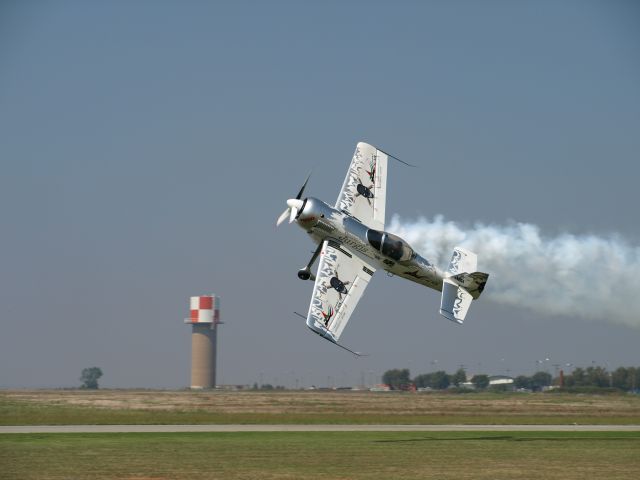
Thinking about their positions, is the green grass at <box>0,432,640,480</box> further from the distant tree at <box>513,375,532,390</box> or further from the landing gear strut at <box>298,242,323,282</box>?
the distant tree at <box>513,375,532,390</box>

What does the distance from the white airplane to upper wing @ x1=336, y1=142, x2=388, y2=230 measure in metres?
0.06

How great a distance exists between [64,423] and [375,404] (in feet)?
93.2

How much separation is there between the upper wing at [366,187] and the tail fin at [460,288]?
385 cm

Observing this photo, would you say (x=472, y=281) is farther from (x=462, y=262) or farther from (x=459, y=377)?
(x=459, y=377)

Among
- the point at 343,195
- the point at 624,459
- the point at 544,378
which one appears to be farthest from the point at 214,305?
the point at 624,459

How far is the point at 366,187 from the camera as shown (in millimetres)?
37531

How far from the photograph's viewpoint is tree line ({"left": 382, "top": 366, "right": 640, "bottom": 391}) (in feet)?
354

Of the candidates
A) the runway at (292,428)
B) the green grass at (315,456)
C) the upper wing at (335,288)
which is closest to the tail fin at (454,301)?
the upper wing at (335,288)

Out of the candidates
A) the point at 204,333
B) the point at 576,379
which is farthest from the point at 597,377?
the point at 204,333

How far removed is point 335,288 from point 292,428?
9472 mm

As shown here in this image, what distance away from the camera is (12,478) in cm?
2206

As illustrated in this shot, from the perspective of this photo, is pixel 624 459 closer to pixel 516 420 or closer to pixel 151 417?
pixel 516 420

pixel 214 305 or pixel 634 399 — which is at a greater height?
pixel 214 305

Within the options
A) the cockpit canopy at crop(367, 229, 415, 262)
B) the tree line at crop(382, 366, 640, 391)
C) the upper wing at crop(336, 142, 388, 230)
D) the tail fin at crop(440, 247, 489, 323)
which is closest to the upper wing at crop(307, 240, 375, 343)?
the cockpit canopy at crop(367, 229, 415, 262)
